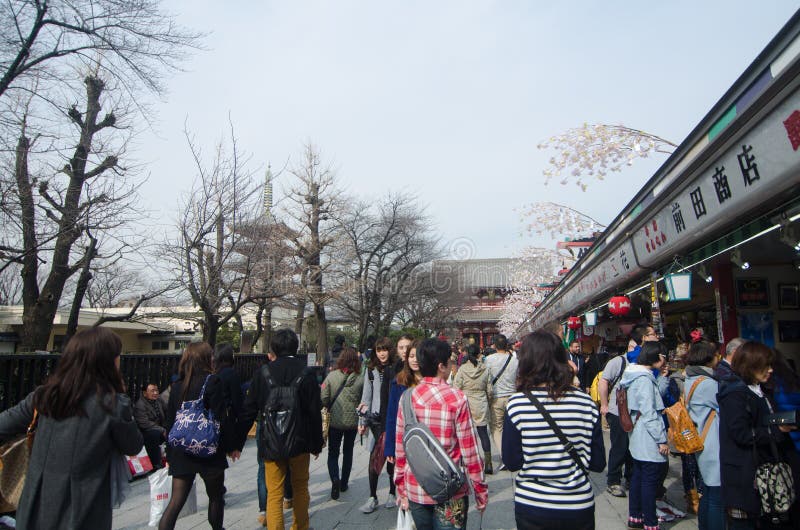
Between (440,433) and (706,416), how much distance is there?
7.96ft

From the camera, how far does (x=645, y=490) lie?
4383 millimetres

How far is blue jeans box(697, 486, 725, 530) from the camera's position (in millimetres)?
3816

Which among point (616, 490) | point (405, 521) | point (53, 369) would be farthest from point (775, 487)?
point (53, 369)

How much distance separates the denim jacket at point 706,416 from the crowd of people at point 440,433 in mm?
11

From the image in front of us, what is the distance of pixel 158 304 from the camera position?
510 inches

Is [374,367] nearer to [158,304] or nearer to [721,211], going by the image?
[721,211]

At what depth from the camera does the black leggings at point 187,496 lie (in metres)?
3.74

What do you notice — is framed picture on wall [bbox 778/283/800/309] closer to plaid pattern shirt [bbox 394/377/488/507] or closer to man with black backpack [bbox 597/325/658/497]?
man with black backpack [bbox 597/325/658/497]

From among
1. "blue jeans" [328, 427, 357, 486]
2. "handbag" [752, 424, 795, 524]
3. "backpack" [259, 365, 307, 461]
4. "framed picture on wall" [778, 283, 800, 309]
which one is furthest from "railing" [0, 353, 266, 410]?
"framed picture on wall" [778, 283, 800, 309]

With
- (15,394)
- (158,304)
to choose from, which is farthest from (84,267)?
(158,304)

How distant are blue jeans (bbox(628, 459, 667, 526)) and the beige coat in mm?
2415

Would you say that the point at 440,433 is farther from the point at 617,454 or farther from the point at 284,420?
the point at 617,454

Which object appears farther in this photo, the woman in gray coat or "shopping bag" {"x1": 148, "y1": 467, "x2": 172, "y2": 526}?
"shopping bag" {"x1": 148, "y1": 467, "x2": 172, "y2": 526}

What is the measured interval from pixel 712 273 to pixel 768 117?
172 inches
